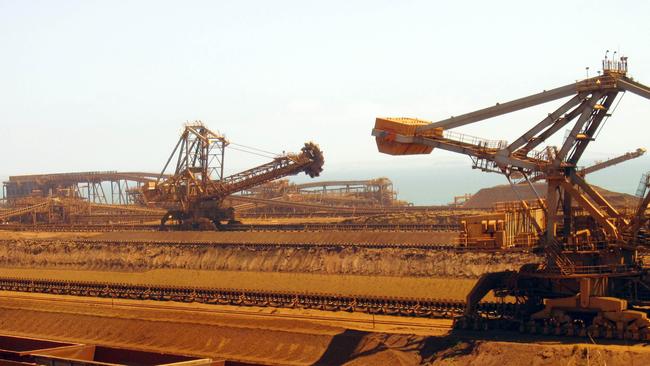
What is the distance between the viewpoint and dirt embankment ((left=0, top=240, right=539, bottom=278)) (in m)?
49.7

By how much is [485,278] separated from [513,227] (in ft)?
8.05

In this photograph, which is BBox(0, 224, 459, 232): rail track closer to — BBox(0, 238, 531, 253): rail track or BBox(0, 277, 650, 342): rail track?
BBox(0, 238, 531, 253): rail track

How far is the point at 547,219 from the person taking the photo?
3353 centimetres

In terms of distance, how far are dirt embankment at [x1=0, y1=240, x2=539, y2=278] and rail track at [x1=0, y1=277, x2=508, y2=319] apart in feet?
27.3

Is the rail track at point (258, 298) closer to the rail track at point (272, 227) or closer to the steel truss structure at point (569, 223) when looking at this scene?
the steel truss structure at point (569, 223)

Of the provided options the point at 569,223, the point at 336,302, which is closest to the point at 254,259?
the point at 336,302

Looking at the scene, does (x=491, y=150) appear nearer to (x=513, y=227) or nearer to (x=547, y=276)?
(x=513, y=227)

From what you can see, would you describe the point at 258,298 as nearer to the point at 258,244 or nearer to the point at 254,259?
the point at 254,259

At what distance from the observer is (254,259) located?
5944 centimetres

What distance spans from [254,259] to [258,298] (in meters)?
13.1

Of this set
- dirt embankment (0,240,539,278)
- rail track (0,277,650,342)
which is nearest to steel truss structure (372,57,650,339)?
rail track (0,277,650,342)

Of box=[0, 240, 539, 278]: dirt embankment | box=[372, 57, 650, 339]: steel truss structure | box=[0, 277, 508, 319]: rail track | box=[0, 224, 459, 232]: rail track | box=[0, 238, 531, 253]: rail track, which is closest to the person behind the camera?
box=[372, 57, 650, 339]: steel truss structure

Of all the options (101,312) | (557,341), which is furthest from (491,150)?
(101,312)

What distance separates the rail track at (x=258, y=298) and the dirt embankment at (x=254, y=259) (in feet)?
27.3
